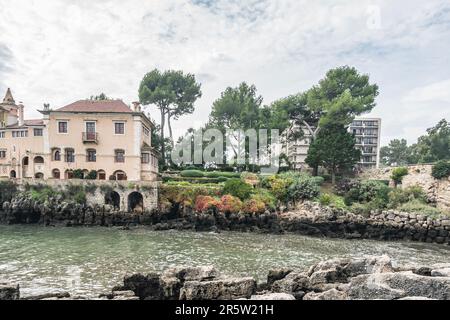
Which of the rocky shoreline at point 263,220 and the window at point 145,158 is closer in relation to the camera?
the rocky shoreline at point 263,220

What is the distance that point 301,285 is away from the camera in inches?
438

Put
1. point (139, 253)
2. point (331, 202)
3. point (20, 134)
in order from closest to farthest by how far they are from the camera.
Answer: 1. point (139, 253)
2. point (331, 202)
3. point (20, 134)

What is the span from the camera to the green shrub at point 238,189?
1228 inches

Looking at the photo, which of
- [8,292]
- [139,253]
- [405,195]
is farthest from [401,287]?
[405,195]

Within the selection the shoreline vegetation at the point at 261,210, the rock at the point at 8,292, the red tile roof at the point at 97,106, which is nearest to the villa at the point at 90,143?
the red tile roof at the point at 97,106

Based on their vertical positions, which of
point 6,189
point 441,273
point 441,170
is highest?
point 441,170

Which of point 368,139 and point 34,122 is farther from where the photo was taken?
point 368,139

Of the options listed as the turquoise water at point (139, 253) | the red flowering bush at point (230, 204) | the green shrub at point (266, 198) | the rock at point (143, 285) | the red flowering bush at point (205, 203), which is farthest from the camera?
the green shrub at point (266, 198)

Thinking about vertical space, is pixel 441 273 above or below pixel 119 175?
below

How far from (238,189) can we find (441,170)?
19.6 metres

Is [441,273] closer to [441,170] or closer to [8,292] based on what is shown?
[8,292]

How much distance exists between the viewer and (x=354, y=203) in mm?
31734

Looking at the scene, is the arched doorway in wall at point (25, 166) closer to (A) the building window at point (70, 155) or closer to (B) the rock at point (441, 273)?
(A) the building window at point (70, 155)

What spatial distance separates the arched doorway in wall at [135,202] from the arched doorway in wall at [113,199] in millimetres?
1166
